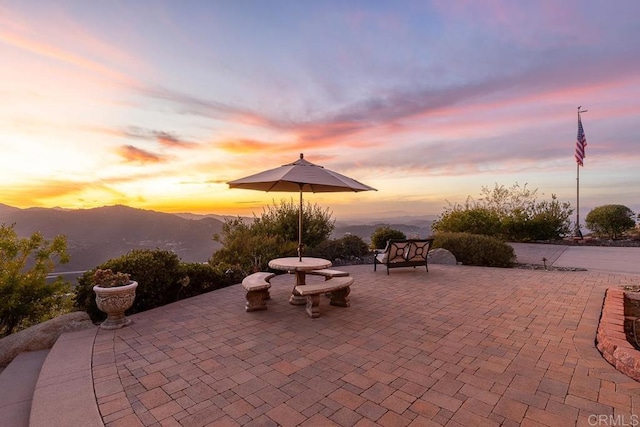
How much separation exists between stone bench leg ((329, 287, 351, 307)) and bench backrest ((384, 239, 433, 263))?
2656 millimetres

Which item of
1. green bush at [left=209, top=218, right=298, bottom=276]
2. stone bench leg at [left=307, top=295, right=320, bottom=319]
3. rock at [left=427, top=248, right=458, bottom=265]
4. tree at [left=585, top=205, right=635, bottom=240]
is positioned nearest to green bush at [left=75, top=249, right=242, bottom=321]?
green bush at [left=209, top=218, right=298, bottom=276]

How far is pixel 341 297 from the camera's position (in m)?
5.05

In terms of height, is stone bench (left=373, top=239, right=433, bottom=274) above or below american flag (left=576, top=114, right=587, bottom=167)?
below

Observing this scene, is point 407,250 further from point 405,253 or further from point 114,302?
point 114,302

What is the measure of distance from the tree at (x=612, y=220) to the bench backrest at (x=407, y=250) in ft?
43.6

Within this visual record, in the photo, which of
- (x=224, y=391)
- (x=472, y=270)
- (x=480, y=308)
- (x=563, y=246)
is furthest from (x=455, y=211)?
(x=224, y=391)

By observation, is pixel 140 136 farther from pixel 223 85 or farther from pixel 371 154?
pixel 371 154

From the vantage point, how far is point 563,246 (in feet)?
42.3

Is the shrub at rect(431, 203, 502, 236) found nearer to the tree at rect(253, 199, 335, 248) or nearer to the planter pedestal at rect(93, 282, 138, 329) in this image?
the tree at rect(253, 199, 335, 248)

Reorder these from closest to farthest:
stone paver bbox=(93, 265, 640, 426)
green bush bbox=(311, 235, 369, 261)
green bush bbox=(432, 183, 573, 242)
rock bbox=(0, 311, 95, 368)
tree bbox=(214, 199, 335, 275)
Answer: stone paver bbox=(93, 265, 640, 426) < rock bbox=(0, 311, 95, 368) < tree bbox=(214, 199, 335, 275) < green bush bbox=(311, 235, 369, 261) < green bush bbox=(432, 183, 573, 242)

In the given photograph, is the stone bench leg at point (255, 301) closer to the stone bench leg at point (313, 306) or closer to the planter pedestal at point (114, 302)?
the stone bench leg at point (313, 306)

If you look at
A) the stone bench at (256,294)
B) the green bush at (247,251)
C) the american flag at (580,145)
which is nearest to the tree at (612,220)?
the american flag at (580,145)

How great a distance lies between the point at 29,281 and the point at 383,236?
9.70m

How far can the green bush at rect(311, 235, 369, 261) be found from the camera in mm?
9680
